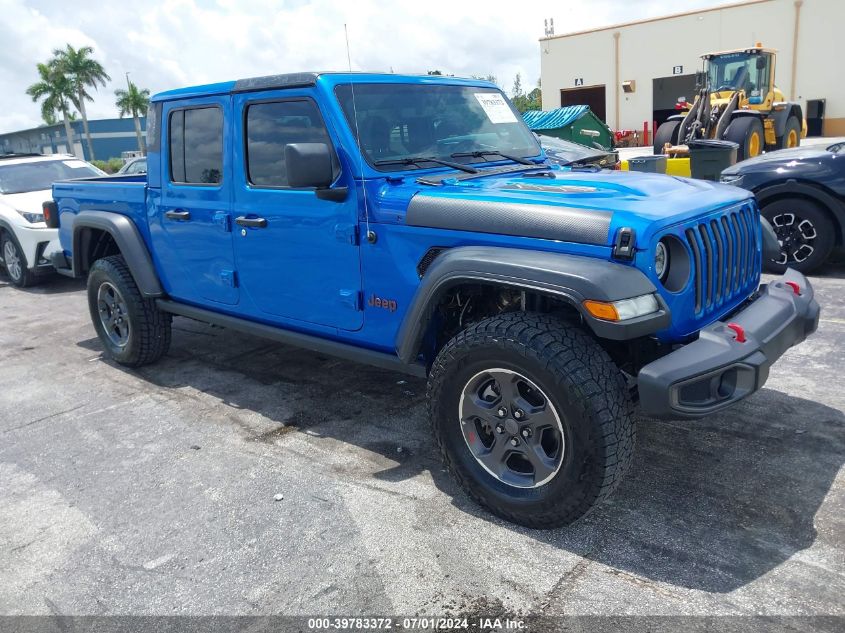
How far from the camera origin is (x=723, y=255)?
3.21m

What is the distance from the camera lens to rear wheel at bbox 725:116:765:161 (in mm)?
14203

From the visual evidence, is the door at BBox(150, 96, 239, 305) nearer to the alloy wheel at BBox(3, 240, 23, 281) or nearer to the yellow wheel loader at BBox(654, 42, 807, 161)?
the alloy wheel at BBox(3, 240, 23, 281)

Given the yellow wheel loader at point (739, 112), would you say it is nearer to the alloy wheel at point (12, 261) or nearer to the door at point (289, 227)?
the door at point (289, 227)

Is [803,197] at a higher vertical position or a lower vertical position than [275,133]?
lower

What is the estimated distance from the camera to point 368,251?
353 cm

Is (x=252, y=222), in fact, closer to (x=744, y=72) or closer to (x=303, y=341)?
(x=303, y=341)

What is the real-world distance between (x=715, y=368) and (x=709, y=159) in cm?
706

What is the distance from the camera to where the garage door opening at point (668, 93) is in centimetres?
3812

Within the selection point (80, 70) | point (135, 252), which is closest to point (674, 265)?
point (135, 252)

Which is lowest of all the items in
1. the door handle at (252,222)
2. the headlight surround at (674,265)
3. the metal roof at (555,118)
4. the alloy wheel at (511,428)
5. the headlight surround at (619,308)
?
the alloy wheel at (511,428)

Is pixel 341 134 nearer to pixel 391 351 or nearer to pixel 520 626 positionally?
pixel 391 351

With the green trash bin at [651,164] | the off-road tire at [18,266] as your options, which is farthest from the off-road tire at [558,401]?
the off-road tire at [18,266]

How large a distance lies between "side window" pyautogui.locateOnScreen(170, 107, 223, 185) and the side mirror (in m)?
1.16

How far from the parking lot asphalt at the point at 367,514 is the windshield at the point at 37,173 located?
578cm
